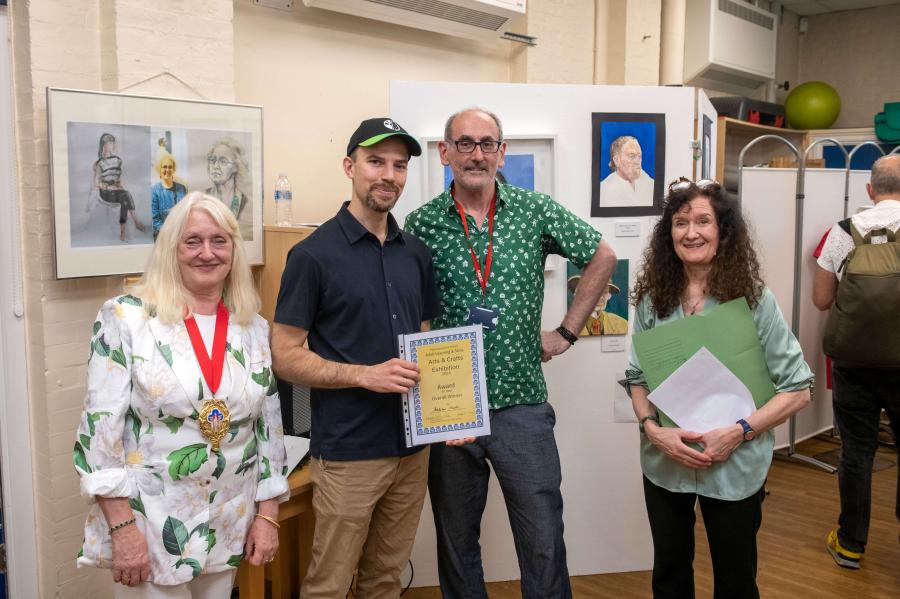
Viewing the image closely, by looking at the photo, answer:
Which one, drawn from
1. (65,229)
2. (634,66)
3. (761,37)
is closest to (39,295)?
(65,229)

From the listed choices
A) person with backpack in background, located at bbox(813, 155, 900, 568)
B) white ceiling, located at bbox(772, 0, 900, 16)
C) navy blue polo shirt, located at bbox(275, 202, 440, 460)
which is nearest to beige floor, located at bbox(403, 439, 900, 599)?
person with backpack in background, located at bbox(813, 155, 900, 568)

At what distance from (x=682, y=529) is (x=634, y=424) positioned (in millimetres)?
1030

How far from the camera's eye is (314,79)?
3.58 m

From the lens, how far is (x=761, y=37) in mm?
6148

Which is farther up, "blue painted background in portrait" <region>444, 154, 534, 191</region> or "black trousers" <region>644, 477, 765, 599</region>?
"blue painted background in portrait" <region>444, 154, 534, 191</region>

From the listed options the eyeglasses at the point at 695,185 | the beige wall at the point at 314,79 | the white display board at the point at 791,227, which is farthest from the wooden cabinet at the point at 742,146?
the eyeglasses at the point at 695,185

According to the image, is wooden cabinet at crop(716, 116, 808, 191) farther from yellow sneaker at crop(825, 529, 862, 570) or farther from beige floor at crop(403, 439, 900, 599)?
yellow sneaker at crop(825, 529, 862, 570)

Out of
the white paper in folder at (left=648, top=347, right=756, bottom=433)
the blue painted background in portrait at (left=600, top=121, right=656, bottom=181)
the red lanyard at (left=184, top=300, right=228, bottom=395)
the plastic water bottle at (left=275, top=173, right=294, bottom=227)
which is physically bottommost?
the white paper in folder at (left=648, top=347, right=756, bottom=433)

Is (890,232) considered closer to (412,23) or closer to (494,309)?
(494,309)

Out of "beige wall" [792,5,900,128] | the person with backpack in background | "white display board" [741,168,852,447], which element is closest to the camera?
the person with backpack in background

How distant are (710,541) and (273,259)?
193 cm

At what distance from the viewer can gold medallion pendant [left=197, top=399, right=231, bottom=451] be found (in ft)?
5.48

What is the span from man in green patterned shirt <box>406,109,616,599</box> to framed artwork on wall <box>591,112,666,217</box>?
0.65 m

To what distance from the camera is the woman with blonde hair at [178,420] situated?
5.30 ft
